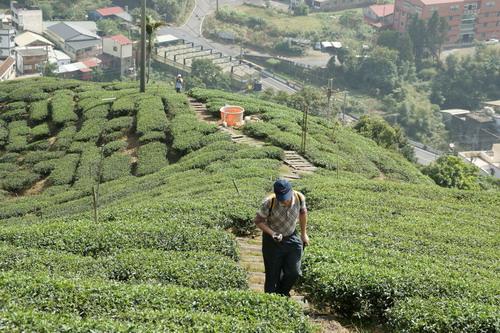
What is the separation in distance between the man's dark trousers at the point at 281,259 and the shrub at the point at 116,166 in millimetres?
13853

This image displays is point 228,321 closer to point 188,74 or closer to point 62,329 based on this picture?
point 62,329

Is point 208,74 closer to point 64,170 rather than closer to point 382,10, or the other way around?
point 64,170

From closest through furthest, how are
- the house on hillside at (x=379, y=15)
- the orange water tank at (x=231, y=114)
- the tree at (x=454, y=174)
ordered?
the orange water tank at (x=231, y=114) → the tree at (x=454, y=174) → the house on hillside at (x=379, y=15)

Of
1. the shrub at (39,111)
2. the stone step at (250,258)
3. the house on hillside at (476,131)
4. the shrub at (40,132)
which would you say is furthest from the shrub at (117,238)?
the house on hillside at (476,131)

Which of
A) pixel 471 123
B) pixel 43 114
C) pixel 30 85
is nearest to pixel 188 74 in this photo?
pixel 471 123

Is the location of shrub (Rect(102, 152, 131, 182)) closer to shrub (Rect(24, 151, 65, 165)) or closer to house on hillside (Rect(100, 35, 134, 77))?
shrub (Rect(24, 151, 65, 165))

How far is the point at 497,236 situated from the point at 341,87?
69.5 m

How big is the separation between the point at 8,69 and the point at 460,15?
228 feet

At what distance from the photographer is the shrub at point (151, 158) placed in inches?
847

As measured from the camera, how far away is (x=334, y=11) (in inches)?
4336

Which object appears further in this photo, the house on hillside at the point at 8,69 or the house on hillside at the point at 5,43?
the house on hillside at the point at 5,43

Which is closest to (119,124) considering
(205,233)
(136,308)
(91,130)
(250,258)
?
(91,130)

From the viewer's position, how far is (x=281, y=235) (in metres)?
8.26

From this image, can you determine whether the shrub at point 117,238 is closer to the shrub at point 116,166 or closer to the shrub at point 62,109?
the shrub at point 116,166
